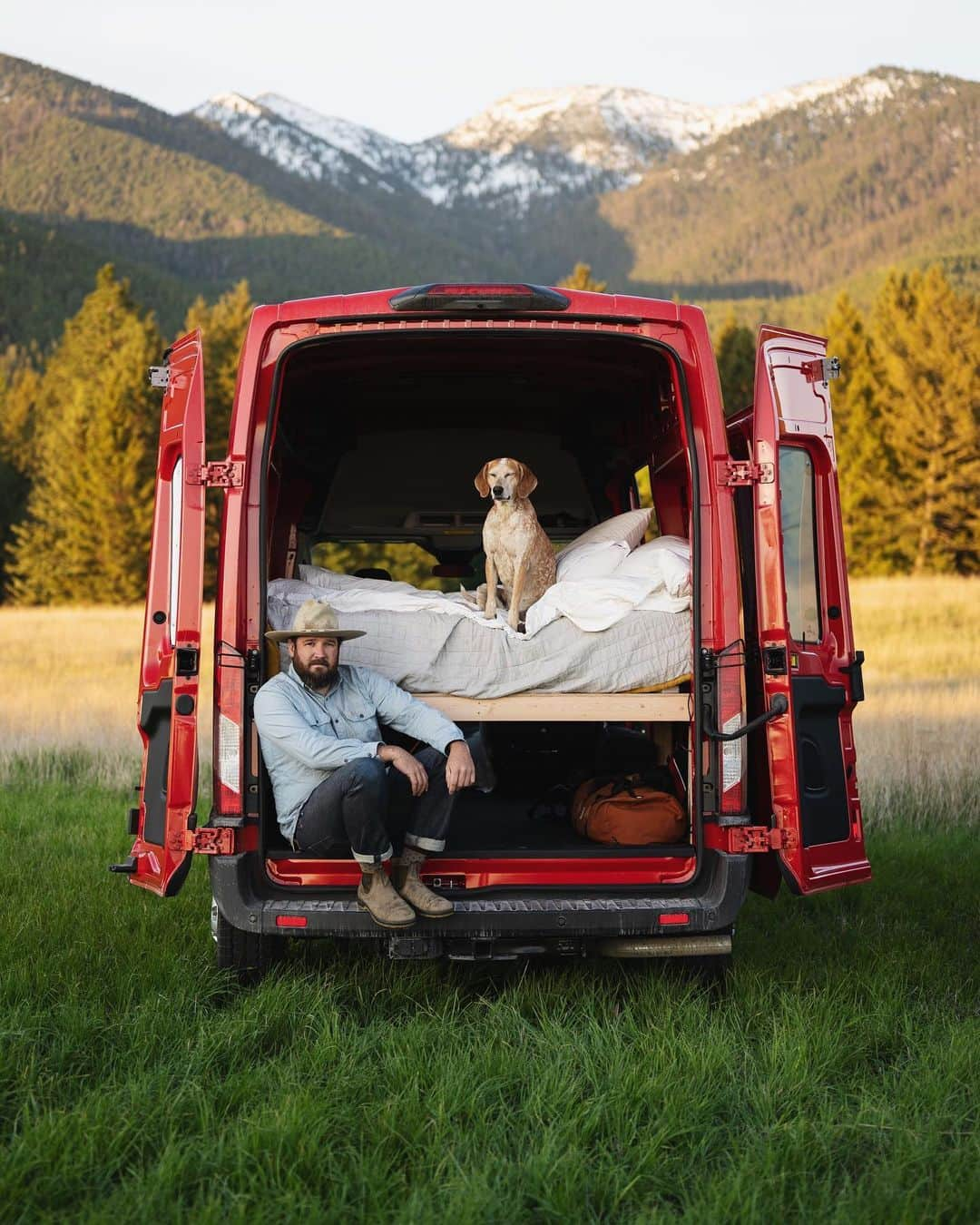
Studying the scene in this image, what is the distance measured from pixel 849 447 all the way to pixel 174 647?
35.4 metres

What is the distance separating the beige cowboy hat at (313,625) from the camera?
15.0 feet

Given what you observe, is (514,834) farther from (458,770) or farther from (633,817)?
(458,770)

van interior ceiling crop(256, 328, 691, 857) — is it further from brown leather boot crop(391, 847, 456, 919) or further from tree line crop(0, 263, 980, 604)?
tree line crop(0, 263, 980, 604)

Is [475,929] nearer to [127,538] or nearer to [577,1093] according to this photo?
[577,1093]

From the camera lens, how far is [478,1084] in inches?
150

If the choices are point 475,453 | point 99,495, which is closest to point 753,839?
point 475,453

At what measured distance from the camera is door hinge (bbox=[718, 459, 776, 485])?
454cm

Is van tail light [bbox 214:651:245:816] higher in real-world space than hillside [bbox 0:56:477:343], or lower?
lower

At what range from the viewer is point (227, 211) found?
14600 centimetres

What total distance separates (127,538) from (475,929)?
36724 mm

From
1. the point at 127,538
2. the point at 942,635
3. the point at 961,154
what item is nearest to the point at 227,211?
the point at 961,154

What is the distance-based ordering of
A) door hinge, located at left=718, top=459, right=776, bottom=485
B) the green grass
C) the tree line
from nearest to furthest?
the green grass < door hinge, located at left=718, top=459, right=776, bottom=485 < the tree line

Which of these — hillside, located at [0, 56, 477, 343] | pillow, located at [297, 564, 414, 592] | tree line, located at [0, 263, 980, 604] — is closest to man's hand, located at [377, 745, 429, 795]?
pillow, located at [297, 564, 414, 592]

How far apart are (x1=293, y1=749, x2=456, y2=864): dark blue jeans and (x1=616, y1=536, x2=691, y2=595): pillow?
3.81 feet
